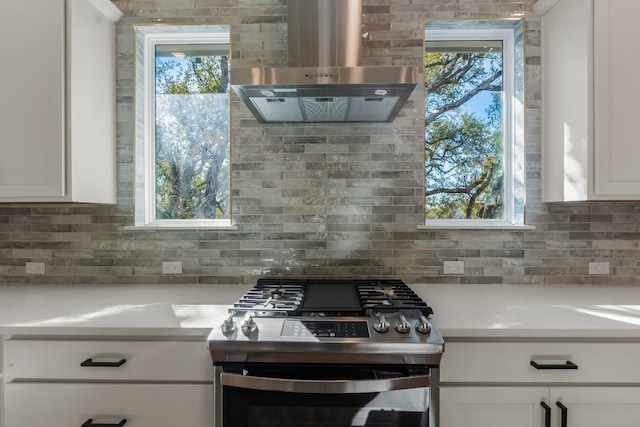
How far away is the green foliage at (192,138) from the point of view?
7.47 feet

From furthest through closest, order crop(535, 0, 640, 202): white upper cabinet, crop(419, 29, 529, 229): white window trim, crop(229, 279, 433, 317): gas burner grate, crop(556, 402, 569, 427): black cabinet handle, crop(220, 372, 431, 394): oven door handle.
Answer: crop(419, 29, 529, 229): white window trim, crop(535, 0, 640, 202): white upper cabinet, crop(229, 279, 433, 317): gas burner grate, crop(556, 402, 569, 427): black cabinet handle, crop(220, 372, 431, 394): oven door handle

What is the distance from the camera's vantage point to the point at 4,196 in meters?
1.78

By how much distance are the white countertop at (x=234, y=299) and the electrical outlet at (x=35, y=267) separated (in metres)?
0.10

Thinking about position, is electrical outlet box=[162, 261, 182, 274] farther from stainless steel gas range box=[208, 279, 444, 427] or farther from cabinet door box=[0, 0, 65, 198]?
stainless steel gas range box=[208, 279, 444, 427]

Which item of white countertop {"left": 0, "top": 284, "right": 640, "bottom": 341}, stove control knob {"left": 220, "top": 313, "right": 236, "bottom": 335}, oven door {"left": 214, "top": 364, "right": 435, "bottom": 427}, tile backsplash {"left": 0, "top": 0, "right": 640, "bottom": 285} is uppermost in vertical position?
tile backsplash {"left": 0, "top": 0, "right": 640, "bottom": 285}

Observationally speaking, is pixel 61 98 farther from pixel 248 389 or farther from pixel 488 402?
pixel 488 402

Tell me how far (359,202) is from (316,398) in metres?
1.13

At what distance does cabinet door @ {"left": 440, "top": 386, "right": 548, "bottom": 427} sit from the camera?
4.51 ft

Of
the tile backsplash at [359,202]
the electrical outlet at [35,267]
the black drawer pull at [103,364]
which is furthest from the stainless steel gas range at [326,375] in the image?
the electrical outlet at [35,267]

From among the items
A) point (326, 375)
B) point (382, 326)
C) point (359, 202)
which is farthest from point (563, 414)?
point (359, 202)

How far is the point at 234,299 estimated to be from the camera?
5.94 ft

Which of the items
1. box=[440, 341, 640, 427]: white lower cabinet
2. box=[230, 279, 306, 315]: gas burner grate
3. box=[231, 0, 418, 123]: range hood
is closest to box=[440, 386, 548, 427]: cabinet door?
box=[440, 341, 640, 427]: white lower cabinet

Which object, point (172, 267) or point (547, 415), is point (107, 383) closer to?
point (172, 267)

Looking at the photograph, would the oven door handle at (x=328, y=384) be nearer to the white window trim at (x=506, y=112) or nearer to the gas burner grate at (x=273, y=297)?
the gas burner grate at (x=273, y=297)
